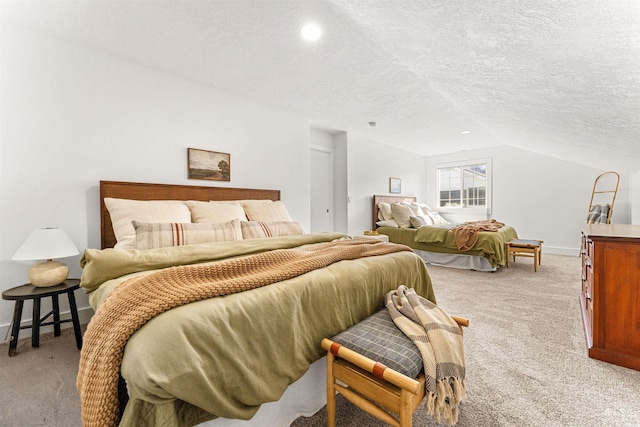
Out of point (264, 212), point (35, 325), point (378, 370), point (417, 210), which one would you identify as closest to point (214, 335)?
point (378, 370)

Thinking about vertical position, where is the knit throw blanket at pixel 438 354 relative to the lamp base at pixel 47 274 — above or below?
Result: below

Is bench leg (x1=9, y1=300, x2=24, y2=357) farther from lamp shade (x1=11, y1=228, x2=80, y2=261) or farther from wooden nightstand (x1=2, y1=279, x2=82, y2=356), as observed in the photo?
lamp shade (x1=11, y1=228, x2=80, y2=261)

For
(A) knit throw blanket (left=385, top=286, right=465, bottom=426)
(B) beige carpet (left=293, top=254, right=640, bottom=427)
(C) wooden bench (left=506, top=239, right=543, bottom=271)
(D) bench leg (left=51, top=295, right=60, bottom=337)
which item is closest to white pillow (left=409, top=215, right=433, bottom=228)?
(C) wooden bench (left=506, top=239, right=543, bottom=271)

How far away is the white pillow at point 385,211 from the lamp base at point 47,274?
455cm

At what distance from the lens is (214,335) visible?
2.98ft

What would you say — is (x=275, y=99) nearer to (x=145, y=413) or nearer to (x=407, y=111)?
(x=407, y=111)

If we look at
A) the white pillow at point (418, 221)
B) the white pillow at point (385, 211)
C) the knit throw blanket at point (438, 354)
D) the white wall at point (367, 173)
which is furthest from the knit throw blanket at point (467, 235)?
the knit throw blanket at point (438, 354)

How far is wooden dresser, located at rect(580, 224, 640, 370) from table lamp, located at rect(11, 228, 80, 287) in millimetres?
3560

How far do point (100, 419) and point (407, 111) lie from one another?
4.12m

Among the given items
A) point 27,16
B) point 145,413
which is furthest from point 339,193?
point 145,413

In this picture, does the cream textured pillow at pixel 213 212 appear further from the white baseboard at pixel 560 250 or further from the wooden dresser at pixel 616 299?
the white baseboard at pixel 560 250

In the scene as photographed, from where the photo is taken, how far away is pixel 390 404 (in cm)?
104

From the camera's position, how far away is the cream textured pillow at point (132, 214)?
2170mm

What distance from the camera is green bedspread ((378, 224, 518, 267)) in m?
3.87
